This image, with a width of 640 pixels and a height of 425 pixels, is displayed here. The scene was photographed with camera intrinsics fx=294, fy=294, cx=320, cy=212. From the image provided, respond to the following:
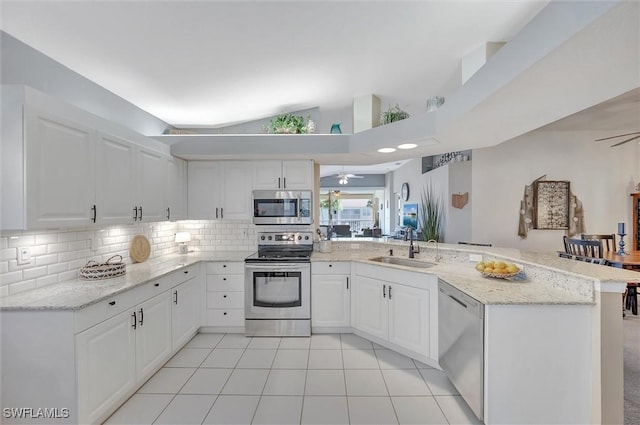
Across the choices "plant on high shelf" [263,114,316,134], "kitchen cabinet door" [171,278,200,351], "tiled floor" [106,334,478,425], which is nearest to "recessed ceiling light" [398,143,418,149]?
"plant on high shelf" [263,114,316,134]

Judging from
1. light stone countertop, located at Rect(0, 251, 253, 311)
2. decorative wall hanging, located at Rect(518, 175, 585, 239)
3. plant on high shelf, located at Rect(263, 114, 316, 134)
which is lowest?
light stone countertop, located at Rect(0, 251, 253, 311)

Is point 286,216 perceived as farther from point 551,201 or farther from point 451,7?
point 551,201

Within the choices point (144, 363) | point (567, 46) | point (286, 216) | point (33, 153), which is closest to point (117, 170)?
point (33, 153)

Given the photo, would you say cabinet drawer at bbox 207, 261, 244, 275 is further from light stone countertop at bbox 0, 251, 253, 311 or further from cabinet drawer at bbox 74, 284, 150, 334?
cabinet drawer at bbox 74, 284, 150, 334

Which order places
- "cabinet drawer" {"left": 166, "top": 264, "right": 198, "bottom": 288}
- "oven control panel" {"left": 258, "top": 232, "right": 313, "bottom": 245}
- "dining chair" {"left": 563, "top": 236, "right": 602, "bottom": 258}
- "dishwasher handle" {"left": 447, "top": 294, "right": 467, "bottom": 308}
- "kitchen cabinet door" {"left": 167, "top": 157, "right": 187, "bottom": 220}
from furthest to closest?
"oven control panel" {"left": 258, "top": 232, "right": 313, "bottom": 245} < "dining chair" {"left": 563, "top": 236, "right": 602, "bottom": 258} < "kitchen cabinet door" {"left": 167, "top": 157, "right": 187, "bottom": 220} < "cabinet drawer" {"left": 166, "top": 264, "right": 198, "bottom": 288} < "dishwasher handle" {"left": 447, "top": 294, "right": 467, "bottom": 308}

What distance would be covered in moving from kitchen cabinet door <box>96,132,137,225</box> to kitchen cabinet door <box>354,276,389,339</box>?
247cm

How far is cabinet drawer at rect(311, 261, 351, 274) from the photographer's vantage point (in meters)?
3.50

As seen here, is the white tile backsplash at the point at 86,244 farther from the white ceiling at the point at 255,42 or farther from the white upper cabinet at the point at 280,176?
the white ceiling at the point at 255,42

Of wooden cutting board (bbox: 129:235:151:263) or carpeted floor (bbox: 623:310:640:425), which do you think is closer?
carpeted floor (bbox: 623:310:640:425)

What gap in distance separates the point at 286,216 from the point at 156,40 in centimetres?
233

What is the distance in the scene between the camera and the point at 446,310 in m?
2.45

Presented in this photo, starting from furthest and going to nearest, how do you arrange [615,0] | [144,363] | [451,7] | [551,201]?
[551,201] < [144,363] < [451,7] < [615,0]

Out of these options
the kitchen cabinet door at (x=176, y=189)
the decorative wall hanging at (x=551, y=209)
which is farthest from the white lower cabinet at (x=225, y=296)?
the decorative wall hanging at (x=551, y=209)

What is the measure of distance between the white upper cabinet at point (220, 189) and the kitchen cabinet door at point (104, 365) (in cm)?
189
